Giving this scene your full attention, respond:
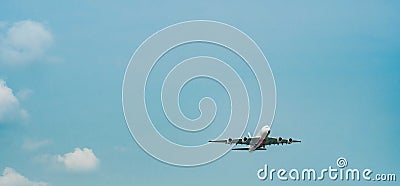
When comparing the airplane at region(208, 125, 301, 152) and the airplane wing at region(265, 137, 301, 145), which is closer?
the airplane at region(208, 125, 301, 152)

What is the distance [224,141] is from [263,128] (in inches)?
357

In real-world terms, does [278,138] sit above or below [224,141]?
above

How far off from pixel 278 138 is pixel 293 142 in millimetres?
3283

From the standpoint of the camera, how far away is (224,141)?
339 ft

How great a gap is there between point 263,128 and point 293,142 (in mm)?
9712

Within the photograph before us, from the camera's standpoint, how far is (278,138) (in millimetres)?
114688

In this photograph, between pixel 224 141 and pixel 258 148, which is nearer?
pixel 224 141

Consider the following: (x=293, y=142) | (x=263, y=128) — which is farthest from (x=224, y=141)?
(x=293, y=142)

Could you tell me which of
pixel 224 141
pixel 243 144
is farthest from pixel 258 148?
pixel 224 141

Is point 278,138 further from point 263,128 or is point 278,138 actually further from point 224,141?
point 224,141

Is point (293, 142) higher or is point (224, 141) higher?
point (293, 142)

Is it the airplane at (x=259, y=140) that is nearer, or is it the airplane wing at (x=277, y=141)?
the airplane at (x=259, y=140)

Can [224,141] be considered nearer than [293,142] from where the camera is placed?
Yes

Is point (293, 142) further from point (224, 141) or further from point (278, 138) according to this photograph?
point (224, 141)
